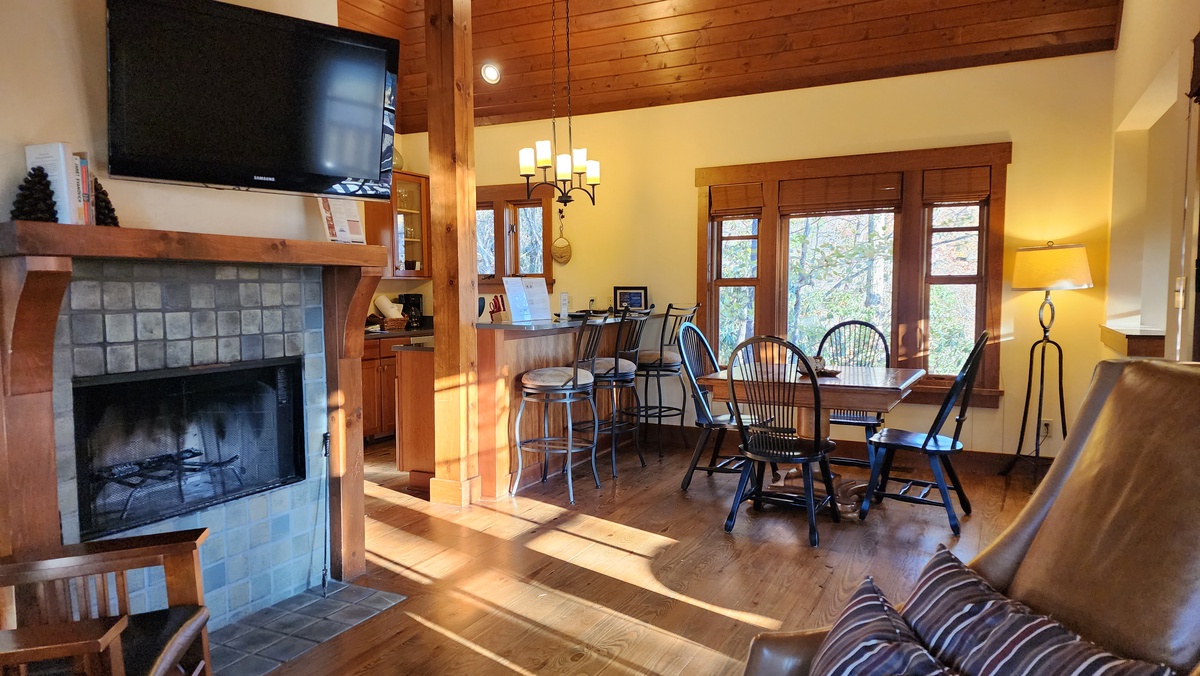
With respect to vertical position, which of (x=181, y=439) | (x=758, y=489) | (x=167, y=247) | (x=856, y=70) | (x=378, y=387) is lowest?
(x=758, y=489)

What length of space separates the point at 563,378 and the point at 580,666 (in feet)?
6.69

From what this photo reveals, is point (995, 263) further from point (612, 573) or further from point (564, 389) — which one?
point (612, 573)

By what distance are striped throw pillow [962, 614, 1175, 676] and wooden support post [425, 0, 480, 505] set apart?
3270 mm

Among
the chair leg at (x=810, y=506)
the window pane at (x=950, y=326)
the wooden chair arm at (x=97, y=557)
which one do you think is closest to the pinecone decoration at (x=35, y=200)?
the wooden chair arm at (x=97, y=557)

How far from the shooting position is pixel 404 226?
6.48 m

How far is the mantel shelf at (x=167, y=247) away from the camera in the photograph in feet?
5.90

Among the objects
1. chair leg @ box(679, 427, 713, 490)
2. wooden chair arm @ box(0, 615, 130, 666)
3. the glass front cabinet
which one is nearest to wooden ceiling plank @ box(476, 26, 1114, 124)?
the glass front cabinet

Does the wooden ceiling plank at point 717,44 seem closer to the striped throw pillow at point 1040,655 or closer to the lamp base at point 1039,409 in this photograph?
the lamp base at point 1039,409

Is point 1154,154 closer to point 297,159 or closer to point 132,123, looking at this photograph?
point 297,159

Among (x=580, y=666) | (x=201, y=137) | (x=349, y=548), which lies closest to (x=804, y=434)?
(x=580, y=666)

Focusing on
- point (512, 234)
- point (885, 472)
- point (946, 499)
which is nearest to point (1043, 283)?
point (885, 472)

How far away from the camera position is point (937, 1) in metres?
4.48

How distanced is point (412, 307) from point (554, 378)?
116 inches

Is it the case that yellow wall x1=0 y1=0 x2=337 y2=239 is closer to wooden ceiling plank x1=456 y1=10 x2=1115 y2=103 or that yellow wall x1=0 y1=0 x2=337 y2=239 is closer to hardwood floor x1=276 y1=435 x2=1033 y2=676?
hardwood floor x1=276 y1=435 x2=1033 y2=676
